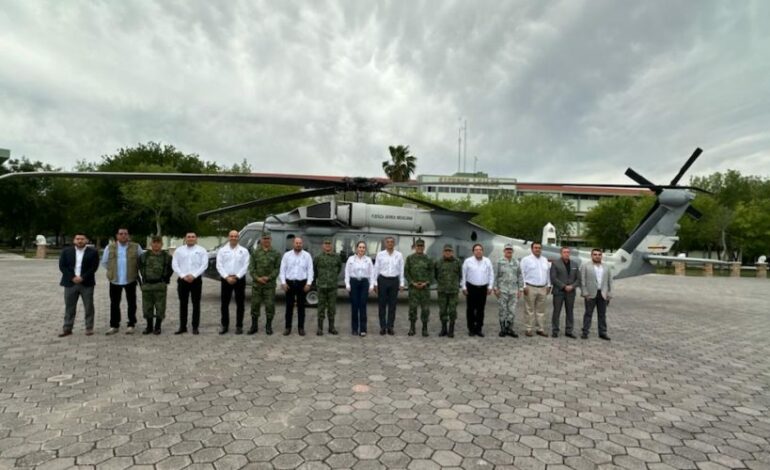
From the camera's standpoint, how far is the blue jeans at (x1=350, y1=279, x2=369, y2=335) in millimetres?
7434

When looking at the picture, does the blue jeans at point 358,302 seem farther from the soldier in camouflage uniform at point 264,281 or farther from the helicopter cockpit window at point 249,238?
the helicopter cockpit window at point 249,238

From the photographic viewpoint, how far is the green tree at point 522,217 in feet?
132

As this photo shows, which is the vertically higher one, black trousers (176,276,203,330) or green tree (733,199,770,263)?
green tree (733,199,770,263)

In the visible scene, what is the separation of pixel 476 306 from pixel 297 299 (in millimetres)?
3200

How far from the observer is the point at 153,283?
7.15 m

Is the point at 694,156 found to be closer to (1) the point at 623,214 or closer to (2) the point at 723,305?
(2) the point at 723,305

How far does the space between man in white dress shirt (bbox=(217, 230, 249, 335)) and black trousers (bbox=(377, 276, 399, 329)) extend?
240 cm

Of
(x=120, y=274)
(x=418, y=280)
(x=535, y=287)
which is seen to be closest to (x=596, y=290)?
(x=535, y=287)

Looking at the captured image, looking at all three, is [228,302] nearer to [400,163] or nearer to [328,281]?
[328,281]

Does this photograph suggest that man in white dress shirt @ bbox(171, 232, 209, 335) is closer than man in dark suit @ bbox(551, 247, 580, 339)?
Yes

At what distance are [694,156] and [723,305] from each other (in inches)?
218

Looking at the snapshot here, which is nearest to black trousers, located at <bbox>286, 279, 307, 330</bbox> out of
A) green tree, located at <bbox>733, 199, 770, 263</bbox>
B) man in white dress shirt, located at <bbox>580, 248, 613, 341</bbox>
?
man in white dress shirt, located at <bbox>580, 248, 613, 341</bbox>

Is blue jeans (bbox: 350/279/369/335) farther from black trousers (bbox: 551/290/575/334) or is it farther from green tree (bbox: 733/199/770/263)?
green tree (bbox: 733/199/770/263)

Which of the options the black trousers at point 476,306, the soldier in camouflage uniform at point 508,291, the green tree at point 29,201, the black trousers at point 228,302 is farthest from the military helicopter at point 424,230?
the green tree at point 29,201
